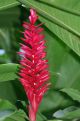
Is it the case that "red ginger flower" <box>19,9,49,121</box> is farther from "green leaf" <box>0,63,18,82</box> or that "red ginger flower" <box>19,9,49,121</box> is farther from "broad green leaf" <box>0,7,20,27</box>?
"broad green leaf" <box>0,7,20,27</box>

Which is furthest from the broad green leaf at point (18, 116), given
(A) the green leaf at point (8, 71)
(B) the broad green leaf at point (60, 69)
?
(B) the broad green leaf at point (60, 69)

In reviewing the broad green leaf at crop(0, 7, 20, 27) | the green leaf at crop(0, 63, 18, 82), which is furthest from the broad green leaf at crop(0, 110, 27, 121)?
the broad green leaf at crop(0, 7, 20, 27)

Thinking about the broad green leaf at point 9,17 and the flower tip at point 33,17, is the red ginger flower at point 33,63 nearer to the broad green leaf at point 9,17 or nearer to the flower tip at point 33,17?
the flower tip at point 33,17

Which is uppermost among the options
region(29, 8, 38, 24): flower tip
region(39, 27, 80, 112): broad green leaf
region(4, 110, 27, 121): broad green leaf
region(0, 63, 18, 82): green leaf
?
region(29, 8, 38, 24): flower tip

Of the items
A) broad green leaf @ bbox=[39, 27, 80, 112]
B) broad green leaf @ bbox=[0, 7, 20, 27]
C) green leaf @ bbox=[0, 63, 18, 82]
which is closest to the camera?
green leaf @ bbox=[0, 63, 18, 82]

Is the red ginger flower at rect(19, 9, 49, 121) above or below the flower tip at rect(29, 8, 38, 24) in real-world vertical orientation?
below

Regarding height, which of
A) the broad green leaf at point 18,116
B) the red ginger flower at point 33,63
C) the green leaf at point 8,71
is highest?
the red ginger flower at point 33,63

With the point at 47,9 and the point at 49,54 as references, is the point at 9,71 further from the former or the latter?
the point at 49,54

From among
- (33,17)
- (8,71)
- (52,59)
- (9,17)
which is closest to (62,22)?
(33,17)
